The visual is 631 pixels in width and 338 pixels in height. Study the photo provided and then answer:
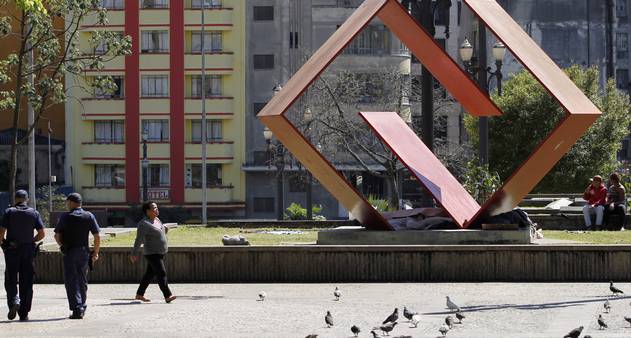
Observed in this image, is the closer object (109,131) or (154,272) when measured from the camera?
(154,272)

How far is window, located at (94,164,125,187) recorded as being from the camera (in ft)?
241

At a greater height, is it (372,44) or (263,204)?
(372,44)

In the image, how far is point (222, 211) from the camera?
237 ft

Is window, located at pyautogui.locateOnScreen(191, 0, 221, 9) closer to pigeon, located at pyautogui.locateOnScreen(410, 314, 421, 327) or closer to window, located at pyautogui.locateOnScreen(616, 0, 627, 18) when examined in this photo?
window, located at pyautogui.locateOnScreen(616, 0, 627, 18)

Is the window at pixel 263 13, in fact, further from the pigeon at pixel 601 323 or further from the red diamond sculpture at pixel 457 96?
the pigeon at pixel 601 323

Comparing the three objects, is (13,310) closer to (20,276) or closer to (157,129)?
(20,276)

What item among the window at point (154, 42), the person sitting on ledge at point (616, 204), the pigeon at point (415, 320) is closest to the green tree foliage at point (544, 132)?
the window at point (154, 42)

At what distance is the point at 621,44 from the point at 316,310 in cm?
6175

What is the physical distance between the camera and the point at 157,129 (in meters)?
72.6

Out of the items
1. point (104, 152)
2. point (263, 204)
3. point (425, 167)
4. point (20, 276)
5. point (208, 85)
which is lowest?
point (263, 204)

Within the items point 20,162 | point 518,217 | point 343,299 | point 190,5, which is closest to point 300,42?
point 190,5

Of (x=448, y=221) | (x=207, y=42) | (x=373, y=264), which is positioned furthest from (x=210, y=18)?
(x=373, y=264)

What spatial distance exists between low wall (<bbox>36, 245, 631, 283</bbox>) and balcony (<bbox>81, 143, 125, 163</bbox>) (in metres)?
51.6

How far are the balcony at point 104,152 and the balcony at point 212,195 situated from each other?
12.6 feet
